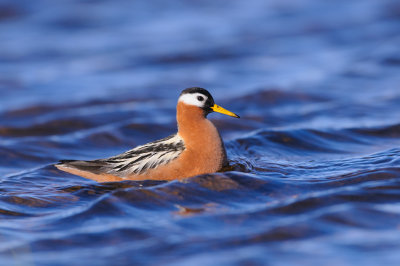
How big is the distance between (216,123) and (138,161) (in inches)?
150

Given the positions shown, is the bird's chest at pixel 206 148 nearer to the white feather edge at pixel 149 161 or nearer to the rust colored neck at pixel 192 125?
the rust colored neck at pixel 192 125

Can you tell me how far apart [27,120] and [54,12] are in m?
9.36

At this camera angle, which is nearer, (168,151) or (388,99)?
(168,151)

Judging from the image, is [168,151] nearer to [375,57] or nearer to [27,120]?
[27,120]

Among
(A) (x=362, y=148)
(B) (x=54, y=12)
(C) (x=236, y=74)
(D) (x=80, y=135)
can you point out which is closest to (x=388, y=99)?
(A) (x=362, y=148)

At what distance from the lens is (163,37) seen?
708 inches

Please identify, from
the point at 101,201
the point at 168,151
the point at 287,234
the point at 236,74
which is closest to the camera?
the point at 287,234

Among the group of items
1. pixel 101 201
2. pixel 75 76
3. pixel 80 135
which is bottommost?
pixel 101 201

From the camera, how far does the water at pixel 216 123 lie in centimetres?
629

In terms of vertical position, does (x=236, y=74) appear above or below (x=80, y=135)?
above

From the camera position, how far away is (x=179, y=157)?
7867 millimetres

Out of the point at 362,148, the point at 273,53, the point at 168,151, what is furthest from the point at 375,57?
the point at 168,151

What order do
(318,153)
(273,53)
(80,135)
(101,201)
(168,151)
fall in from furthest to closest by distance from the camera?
Result: (273,53)
(80,135)
(318,153)
(168,151)
(101,201)

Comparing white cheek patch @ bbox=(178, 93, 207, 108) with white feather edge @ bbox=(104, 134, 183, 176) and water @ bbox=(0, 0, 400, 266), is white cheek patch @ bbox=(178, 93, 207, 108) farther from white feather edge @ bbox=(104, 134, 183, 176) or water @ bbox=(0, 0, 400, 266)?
water @ bbox=(0, 0, 400, 266)
